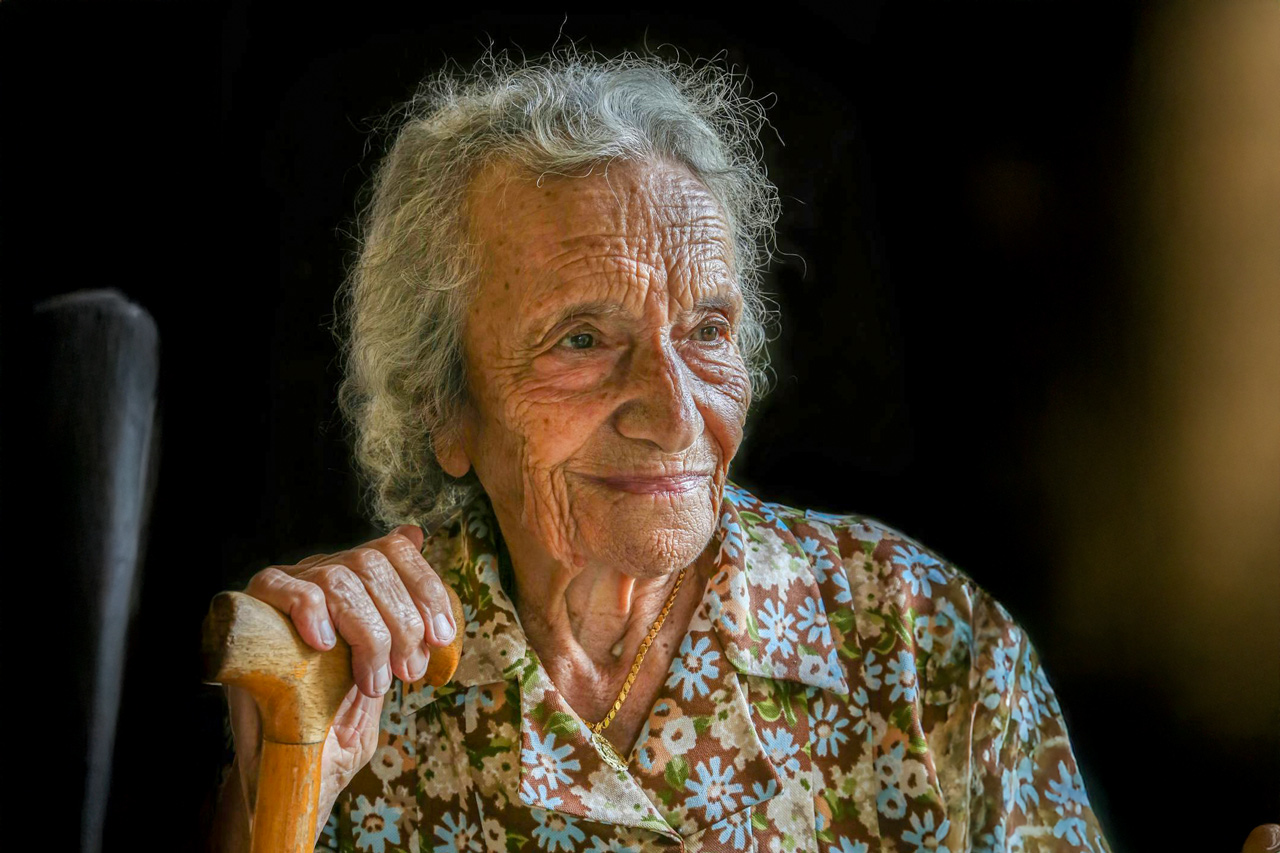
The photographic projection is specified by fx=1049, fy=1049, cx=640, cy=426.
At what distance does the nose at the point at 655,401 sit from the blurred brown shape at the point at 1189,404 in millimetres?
548

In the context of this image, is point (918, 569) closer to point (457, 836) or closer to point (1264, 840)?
point (1264, 840)

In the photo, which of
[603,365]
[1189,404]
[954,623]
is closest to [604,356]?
[603,365]

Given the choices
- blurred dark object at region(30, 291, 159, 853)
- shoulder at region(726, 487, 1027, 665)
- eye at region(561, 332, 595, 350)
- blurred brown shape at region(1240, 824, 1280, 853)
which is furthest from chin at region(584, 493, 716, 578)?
blurred brown shape at region(1240, 824, 1280, 853)

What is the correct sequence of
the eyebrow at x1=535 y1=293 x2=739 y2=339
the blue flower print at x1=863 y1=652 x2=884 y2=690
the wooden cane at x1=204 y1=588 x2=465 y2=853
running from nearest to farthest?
the wooden cane at x1=204 y1=588 x2=465 y2=853 → the eyebrow at x1=535 y1=293 x2=739 y2=339 → the blue flower print at x1=863 y1=652 x2=884 y2=690

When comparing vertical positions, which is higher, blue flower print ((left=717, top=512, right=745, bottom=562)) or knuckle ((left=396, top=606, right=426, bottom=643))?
blue flower print ((left=717, top=512, right=745, bottom=562))

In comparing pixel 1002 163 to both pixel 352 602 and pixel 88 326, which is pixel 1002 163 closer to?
pixel 352 602

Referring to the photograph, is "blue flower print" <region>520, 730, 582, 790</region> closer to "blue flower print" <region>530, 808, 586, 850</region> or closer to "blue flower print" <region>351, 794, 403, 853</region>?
"blue flower print" <region>530, 808, 586, 850</region>

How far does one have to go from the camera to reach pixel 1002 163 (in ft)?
4.62

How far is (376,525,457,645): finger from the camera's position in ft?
3.94

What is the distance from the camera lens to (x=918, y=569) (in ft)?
4.58

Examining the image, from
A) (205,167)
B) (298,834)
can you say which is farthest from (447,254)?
(298,834)

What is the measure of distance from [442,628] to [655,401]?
0.36 metres

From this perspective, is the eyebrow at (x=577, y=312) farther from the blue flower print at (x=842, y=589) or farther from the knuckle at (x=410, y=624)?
the blue flower print at (x=842, y=589)

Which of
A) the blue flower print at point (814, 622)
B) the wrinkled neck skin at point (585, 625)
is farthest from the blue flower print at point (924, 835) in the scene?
the wrinkled neck skin at point (585, 625)
